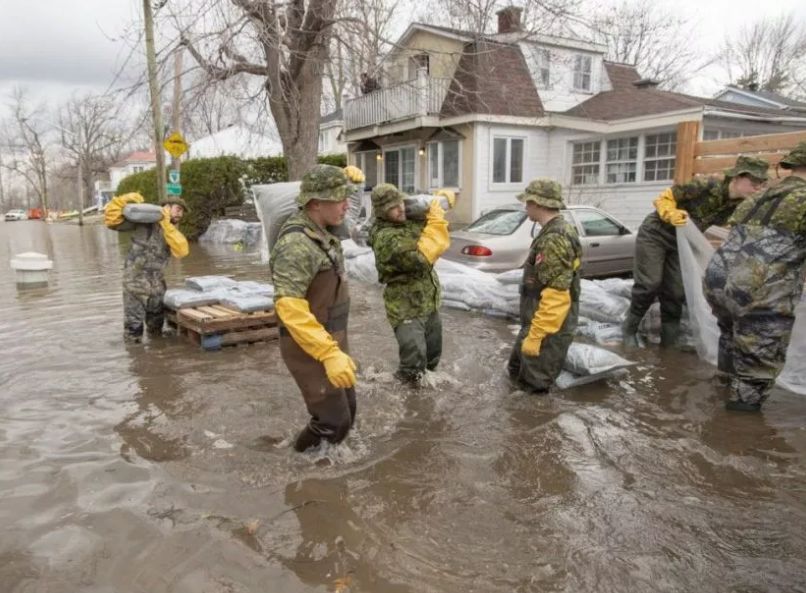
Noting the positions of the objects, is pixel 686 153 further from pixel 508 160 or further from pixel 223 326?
pixel 508 160

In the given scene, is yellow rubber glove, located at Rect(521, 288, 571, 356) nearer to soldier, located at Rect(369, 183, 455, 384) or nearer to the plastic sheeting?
soldier, located at Rect(369, 183, 455, 384)

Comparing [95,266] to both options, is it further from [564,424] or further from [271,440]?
[564,424]

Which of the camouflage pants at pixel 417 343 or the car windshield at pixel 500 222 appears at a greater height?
the car windshield at pixel 500 222

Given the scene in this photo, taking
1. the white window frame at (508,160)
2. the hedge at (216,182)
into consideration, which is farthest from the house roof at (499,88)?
the hedge at (216,182)

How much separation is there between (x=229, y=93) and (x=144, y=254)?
21.2 ft

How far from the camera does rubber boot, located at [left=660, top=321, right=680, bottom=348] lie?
229 inches

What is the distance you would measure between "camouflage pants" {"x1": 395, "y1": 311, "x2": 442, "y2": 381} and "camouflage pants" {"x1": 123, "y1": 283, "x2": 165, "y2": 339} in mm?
3047

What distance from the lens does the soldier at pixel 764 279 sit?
3900 millimetres

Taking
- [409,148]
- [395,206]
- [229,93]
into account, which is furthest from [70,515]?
[409,148]

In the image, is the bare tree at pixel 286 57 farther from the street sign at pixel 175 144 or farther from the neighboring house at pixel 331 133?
the neighboring house at pixel 331 133

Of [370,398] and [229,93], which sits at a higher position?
[229,93]

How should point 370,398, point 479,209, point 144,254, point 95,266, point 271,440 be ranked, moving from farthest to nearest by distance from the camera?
1. point 479,209
2. point 95,266
3. point 144,254
4. point 370,398
5. point 271,440

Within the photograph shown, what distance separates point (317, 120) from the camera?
11.8 metres

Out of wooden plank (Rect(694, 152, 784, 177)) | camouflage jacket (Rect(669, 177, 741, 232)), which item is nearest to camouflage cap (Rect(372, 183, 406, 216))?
camouflage jacket (Rect(669, 177, 741, 232))
